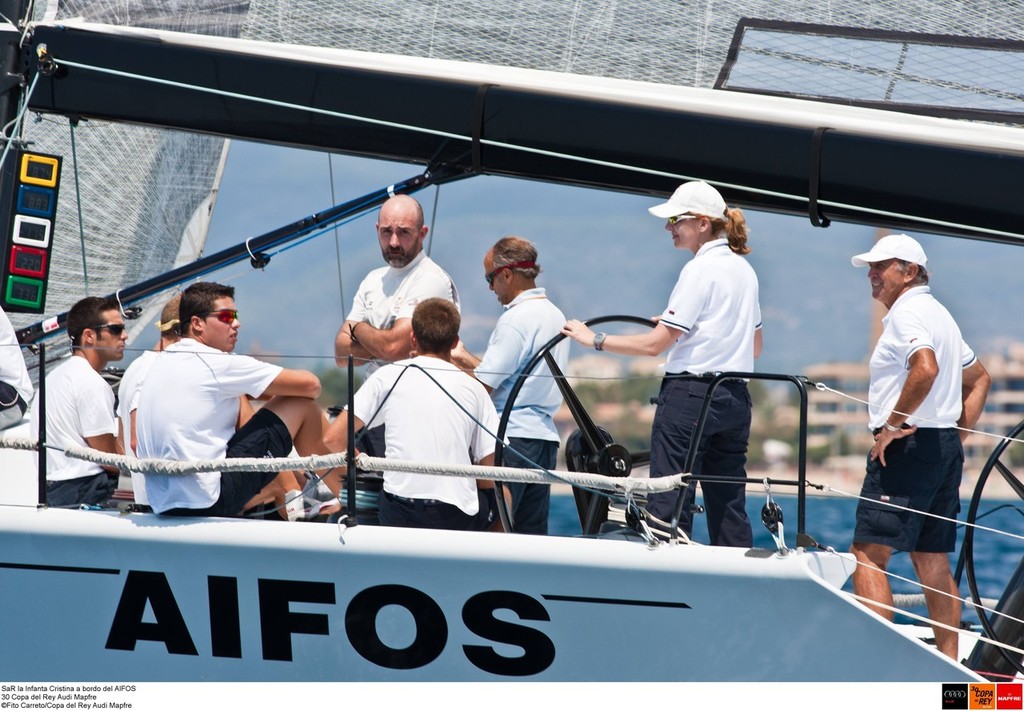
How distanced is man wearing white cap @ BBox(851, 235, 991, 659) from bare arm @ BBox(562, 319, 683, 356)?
0.65 meters

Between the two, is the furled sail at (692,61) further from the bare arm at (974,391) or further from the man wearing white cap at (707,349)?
the bare arm at (974,391)

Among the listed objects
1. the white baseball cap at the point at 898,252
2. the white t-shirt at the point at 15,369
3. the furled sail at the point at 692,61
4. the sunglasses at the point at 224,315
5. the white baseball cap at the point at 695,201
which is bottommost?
the white t-shirt at the point at 15,369

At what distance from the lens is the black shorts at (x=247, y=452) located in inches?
145

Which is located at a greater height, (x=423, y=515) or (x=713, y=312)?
(x=713, y=312)

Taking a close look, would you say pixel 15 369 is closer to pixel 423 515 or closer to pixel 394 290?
pixel 394 290

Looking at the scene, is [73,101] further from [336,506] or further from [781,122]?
[781,122]

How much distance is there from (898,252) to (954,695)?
4.33 feet

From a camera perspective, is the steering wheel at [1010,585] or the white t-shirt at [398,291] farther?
the white t-shirt at [398,291]

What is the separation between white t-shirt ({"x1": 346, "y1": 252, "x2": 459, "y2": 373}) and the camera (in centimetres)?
417

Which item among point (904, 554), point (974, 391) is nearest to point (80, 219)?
point (974, 391)

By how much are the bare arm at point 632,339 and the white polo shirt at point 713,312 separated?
0.03 m

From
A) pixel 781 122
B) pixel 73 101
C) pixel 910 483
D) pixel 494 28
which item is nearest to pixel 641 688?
pixel 910 483

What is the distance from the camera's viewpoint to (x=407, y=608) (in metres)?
3.46

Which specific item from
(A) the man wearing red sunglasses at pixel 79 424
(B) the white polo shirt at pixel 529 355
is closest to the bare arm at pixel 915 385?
(B) the white polo shirt at pixel 529 355
